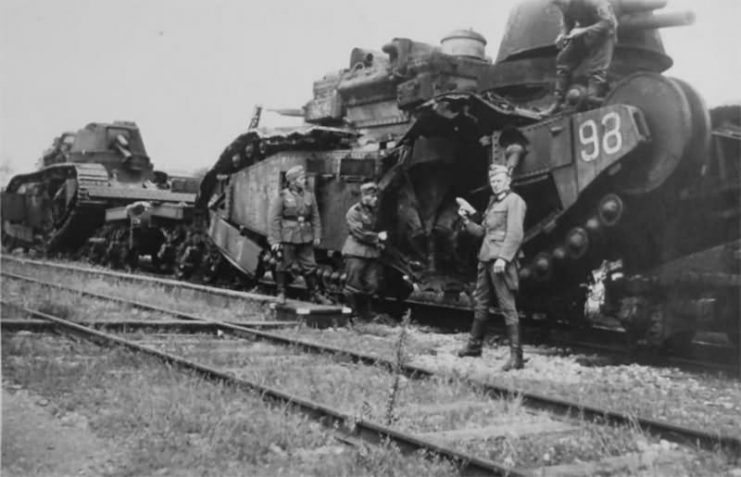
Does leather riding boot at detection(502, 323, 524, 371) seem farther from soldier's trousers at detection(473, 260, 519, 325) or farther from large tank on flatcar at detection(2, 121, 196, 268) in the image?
large tank on flatcar at detection(2, 121, 196, 268)

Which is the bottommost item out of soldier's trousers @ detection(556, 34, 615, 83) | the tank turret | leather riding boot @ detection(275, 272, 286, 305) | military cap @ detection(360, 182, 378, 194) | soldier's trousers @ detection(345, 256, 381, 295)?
leather riding boot @ detection(275, 272, 286, 305)

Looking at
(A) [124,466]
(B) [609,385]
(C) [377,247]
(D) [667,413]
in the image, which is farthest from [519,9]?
(A) [124,466]

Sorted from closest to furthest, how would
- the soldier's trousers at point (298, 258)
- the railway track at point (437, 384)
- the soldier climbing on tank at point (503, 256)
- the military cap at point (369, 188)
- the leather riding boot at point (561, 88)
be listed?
the railway track at point (437, 384), the soldier climbing on tank at point (503, 256), the leather riding boot at point (561, 88), the military cap at point (369, 188), the soldier's trousers at point (298, 258)

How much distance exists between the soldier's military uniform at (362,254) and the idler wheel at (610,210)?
3.17 meters

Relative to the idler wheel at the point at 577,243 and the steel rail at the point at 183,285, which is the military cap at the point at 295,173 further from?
the idler wheel at the point at 577,243

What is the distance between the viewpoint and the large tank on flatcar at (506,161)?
7961mm

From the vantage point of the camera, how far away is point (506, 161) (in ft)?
30.0

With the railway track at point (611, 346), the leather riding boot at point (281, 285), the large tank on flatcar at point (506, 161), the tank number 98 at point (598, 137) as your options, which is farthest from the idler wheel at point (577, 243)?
the leather riding boot at point (281, 285)

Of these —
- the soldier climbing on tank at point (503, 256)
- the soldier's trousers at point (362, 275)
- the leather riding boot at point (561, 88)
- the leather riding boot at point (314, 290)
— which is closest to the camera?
the soldier climbing on tank at point (503, 256)

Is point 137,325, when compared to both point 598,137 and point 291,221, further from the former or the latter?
point 598,137

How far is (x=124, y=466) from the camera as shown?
4.17 metres

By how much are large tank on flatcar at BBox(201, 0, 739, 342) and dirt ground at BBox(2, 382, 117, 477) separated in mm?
4858

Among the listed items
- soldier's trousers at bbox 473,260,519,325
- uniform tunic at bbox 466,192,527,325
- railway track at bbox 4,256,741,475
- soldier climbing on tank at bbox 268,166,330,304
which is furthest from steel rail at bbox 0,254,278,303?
uniform tunic at bbox 466,192,527,325

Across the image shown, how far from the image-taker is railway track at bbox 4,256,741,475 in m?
4.66
